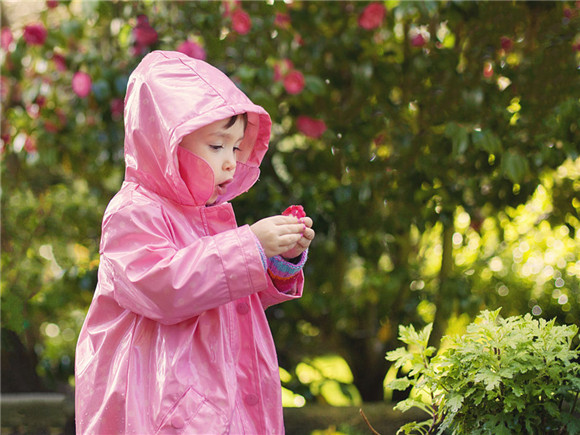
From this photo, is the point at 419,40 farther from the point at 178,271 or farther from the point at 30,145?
the point at 178,271

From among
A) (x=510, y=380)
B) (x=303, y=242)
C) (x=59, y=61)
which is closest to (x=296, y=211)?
(x=303, y=242)

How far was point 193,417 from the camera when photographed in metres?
1.35

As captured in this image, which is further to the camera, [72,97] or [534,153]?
[72,97]

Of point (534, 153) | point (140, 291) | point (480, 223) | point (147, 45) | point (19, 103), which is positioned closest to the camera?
point (140, 291)

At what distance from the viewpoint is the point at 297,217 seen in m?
1.48

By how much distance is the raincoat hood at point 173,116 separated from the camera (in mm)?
1418

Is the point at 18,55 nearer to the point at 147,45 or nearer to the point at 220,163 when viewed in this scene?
the point at 147,45

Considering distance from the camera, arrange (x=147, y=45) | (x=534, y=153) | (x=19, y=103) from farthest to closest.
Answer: (x=19, y=103), (x=147, y=45), (x=534, y=153)

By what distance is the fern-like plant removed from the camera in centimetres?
143

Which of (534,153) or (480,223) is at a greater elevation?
(534,153)

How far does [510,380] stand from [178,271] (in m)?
0.72

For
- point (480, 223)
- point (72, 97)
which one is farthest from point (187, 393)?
point (72, 97)

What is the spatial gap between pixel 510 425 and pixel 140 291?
0.80m

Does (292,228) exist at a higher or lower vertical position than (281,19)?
lower
